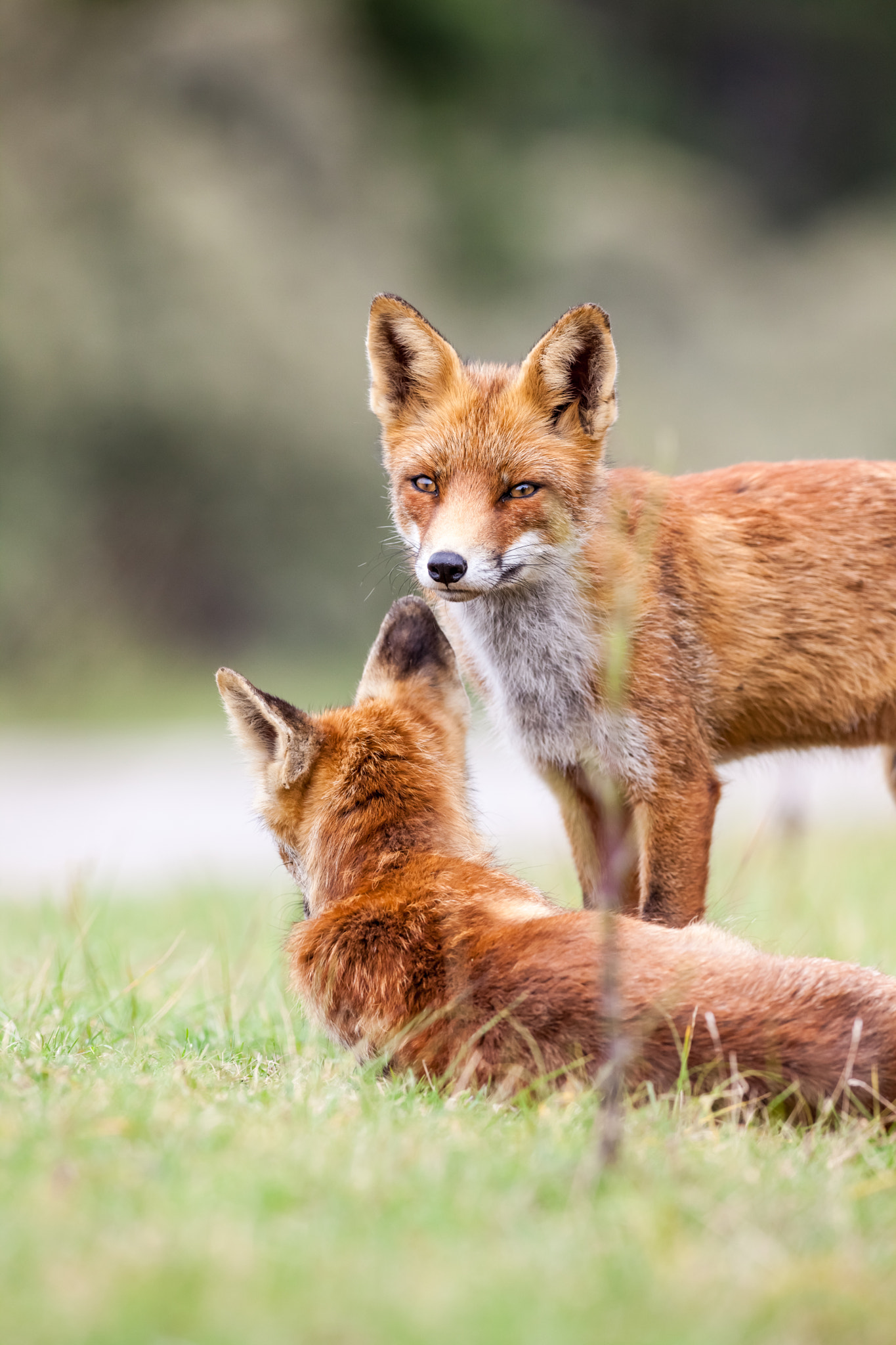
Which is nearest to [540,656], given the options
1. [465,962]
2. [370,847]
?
[370,847]

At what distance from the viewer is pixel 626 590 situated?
4191mm

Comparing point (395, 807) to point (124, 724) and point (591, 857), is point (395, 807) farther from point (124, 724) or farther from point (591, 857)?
point (124, 724)

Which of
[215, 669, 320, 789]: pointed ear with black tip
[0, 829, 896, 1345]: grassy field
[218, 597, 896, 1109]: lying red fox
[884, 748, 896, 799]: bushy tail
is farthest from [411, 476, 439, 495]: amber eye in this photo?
[884, 748, 896, 799]: bushy tail

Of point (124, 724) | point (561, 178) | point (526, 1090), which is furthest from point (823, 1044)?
point (561, 178)

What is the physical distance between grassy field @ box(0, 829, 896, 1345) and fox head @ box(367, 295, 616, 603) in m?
1.65

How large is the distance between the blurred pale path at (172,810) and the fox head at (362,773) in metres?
2.67

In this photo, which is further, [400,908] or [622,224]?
[622,224]

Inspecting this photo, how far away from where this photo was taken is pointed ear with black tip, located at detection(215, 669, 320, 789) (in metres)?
3.65

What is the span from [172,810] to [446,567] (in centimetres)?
934

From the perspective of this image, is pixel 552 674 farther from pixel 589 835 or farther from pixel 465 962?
pixel 465 962

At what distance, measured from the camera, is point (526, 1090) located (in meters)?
2.95

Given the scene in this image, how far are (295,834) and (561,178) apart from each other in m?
24.5

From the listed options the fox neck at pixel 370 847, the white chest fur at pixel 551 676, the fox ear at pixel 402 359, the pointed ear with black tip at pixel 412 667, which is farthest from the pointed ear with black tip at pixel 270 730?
the fox ear at pixel 402 359

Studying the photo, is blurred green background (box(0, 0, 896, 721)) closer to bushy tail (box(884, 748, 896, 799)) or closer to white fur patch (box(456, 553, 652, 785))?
bushy tail (box(884, 748, 896, 799))
